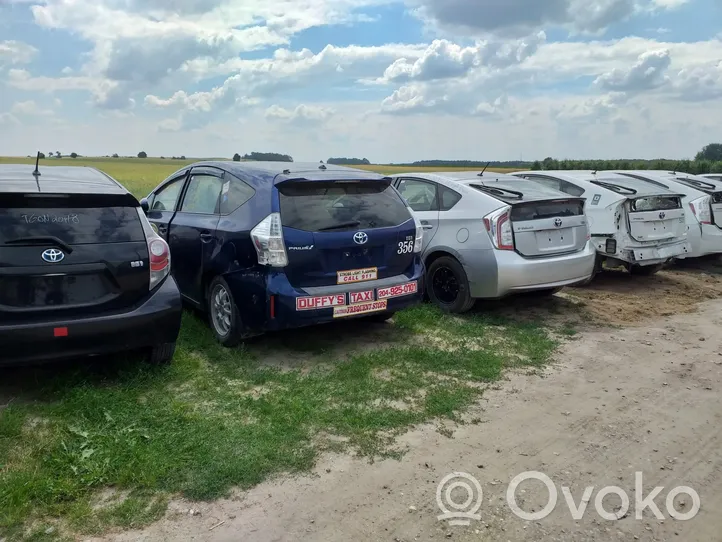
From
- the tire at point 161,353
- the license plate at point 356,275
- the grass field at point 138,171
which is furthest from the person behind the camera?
the grass field at point 138,171

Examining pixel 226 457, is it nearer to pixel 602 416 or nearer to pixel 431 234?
pixel 602 416

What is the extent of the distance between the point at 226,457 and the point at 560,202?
4.97 m

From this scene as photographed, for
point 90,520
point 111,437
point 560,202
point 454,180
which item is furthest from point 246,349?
point 560,202

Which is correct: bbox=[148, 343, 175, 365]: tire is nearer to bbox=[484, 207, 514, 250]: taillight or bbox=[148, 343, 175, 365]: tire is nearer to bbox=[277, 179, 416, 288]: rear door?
bbox=[277, 179, 416, 288]: rear door

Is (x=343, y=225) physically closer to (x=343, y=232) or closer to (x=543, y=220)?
(x=343, y=232)

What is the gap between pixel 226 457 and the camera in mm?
3775

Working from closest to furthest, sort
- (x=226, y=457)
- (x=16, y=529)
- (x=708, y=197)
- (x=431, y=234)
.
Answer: (x=16, y=529), (x=226, y=457), (x=431, y=234), (x=708, y=197)

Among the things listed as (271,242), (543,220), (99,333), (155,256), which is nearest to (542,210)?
(543,220)

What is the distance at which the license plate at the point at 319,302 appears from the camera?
5.35 metres

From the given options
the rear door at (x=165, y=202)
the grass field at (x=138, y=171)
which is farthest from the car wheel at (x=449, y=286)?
the rear door at (x=165, y=202)

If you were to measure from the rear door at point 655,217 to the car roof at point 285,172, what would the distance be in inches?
172

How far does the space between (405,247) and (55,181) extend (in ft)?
9.98

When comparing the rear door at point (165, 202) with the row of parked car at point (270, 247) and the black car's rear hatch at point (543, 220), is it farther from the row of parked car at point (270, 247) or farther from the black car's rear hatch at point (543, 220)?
the black car's rear hatch at point (543, 220)

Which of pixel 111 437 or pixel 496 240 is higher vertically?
pixel 496 240
